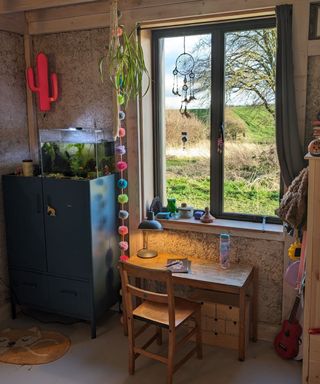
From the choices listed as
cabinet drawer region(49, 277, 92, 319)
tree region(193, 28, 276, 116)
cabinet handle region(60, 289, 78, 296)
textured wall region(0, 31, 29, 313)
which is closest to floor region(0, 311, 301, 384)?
cabinet drawer region(49, 277, 92, 319)

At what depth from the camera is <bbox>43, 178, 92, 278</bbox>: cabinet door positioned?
3180 millimetres

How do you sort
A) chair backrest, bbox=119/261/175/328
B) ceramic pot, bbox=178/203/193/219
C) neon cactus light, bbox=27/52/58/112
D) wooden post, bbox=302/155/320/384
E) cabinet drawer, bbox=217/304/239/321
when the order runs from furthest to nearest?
1. neon cactus light, bbox=27/52/58/112
2. ceramic pot, bbox=178/203/193/219
3. cabinet drawer, bbox=217/304/239/321
4. chair backrest, bbox=119/261/175/328
5. wooden post, bbox=302/155/320/384

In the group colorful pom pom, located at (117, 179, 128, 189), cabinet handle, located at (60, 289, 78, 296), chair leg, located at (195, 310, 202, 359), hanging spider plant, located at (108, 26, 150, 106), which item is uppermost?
hanging spider plant, located at (108, 26, 150, 106)

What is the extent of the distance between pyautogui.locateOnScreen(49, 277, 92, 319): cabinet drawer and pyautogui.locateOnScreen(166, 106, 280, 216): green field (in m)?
1.10

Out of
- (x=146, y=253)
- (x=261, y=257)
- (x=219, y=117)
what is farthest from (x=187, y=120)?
(x=261, y=257)

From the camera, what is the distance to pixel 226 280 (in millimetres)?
2898

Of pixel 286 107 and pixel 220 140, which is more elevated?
pixel 286 107

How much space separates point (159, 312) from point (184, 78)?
179 centimetres

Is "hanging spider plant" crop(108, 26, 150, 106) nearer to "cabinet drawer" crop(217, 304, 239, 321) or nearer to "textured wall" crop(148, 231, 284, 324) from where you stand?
"textured wall" crop(148, 231, 284, 324)

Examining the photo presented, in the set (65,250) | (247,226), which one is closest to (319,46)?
(247,226)

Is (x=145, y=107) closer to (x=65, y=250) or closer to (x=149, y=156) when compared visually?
(x=149, y=156)

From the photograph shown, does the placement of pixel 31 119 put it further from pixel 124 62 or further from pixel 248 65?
pixel 248 65

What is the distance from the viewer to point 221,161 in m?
3.34

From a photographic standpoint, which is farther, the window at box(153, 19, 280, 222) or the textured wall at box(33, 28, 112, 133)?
the textured wall at box(33, 28, 112, 133)
